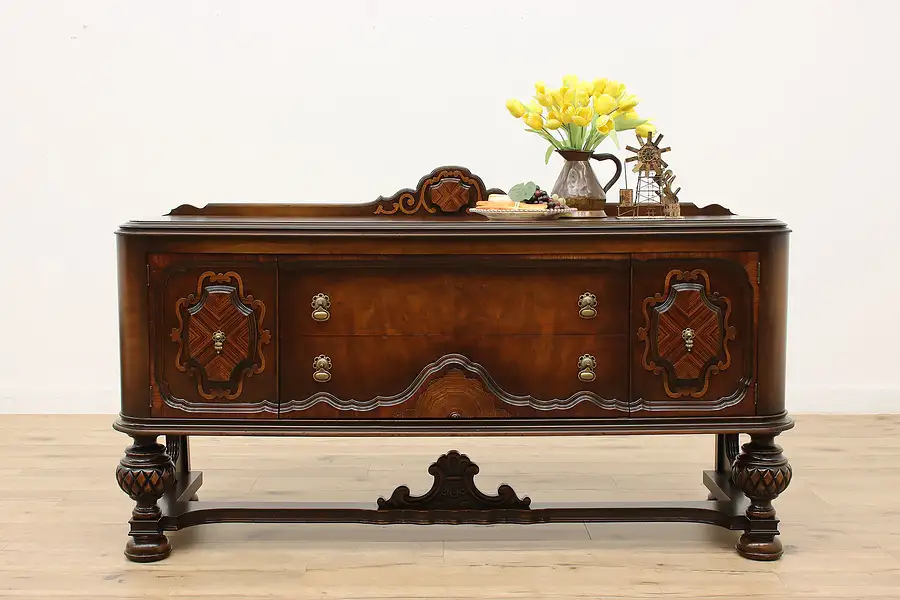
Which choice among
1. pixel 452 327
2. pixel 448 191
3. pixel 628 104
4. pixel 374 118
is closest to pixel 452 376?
pixel 452 327

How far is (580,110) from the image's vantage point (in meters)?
2.71

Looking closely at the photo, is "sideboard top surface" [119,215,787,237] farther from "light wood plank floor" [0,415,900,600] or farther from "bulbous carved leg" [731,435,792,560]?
"light wood plank floor" [0,415,900,600]

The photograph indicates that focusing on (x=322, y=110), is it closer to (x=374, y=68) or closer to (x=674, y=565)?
(x=374, y=68)

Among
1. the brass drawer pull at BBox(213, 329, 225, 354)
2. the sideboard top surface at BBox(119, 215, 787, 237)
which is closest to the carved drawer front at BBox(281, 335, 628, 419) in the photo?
the brass drawer pull at BBox(213, 329, 225, 354)

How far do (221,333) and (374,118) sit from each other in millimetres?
1878

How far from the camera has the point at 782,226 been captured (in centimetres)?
248

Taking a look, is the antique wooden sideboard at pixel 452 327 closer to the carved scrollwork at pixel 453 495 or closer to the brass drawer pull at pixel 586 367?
the brass drawer pull at pixel 586 367

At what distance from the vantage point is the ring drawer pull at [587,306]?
2463 millimetres

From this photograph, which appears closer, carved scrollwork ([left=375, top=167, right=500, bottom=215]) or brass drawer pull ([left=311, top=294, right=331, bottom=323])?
brass drawer pull ([left=311, top=294, right=331, bottom=323])

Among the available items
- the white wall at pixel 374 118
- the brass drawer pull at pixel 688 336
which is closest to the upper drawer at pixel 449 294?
the brass drawer pull at pixel 688 336

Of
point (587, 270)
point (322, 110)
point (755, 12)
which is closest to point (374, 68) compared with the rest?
point (322, 110)

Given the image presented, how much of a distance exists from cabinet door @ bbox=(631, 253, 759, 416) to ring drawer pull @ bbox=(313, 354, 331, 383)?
715mm

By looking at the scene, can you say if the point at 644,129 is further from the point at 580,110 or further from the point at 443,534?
the point at 443,534

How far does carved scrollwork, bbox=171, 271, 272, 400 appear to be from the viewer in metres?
2.47
